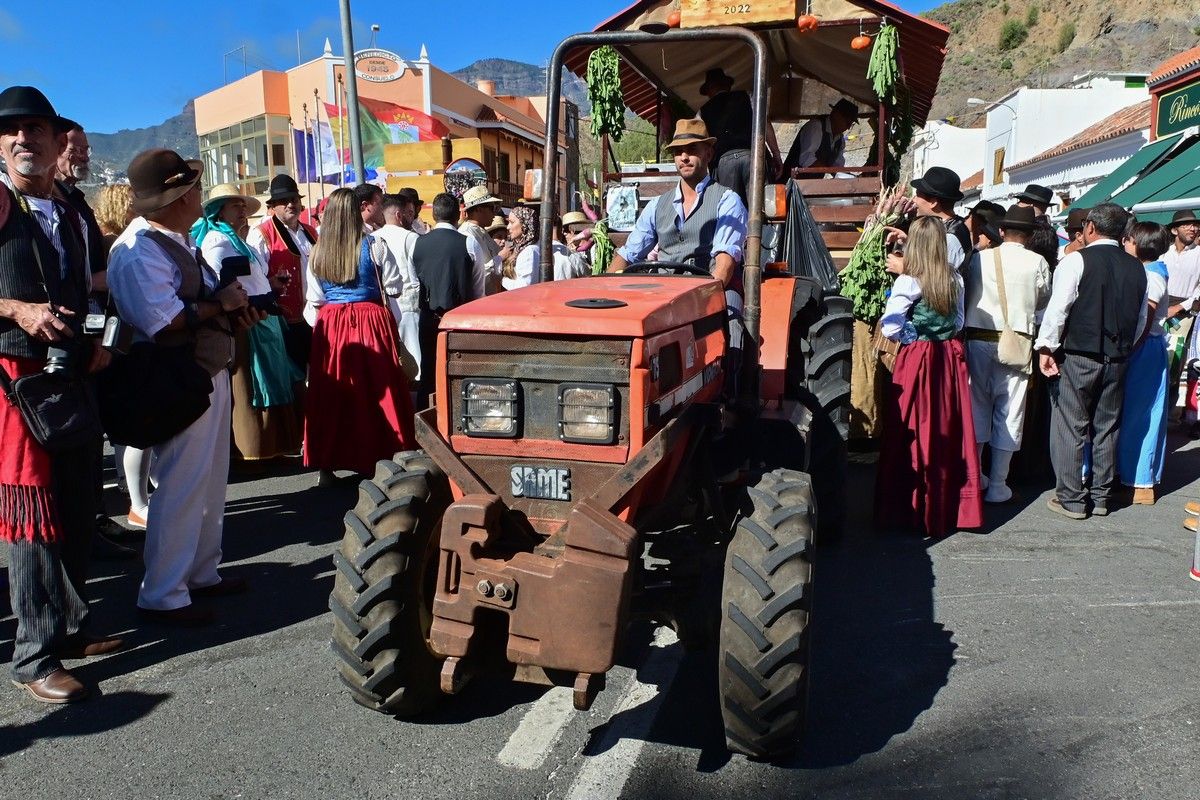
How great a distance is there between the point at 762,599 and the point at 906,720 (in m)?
0.93

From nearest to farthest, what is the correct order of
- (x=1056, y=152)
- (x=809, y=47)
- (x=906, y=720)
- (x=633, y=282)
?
1. (x=906, y=720)
2. (x=633, y=282)
3. (x=809, y=47)
4. (x=1056, y=152)

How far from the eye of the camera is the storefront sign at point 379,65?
24.2 m

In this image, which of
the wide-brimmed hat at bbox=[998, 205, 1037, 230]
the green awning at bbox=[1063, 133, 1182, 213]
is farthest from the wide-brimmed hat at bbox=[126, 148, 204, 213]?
the green awning at bbox=[1063, 133, 1182, 213]

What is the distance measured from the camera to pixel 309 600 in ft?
15.3

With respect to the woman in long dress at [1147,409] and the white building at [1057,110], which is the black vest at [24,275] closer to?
Answer: the woman in long dress at [1147,409]

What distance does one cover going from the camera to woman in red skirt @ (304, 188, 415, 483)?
631 centimetres

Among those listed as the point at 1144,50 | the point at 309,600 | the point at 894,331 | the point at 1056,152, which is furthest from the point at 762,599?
the point at 1144,50

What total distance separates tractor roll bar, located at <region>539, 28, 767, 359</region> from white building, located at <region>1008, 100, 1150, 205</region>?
1857 centimetres

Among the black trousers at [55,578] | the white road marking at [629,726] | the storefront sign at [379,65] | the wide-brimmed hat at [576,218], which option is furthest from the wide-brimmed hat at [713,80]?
the storefront sign at [379,65]

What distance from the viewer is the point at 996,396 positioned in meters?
6.32

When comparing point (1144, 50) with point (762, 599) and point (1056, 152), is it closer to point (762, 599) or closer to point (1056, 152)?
point (1056, 152)

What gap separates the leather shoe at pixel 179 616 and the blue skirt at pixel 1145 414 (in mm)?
Result: 5769

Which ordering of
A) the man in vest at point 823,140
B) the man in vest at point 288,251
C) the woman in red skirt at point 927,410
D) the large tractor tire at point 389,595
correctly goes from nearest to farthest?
the large tractor tire at point 389,595
the woman in red skirt at point 927,410
the man in vest at point 288,251
the man in vest at point 823,140

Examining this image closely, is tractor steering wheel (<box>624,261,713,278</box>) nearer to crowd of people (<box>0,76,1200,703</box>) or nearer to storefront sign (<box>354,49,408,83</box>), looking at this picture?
crowd of people (<box>0,76,1200,703</box>)
